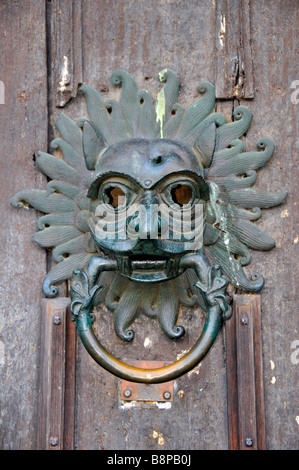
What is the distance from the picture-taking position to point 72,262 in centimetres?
108

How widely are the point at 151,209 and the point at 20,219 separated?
0.98 ft

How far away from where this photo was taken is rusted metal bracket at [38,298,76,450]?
3.41 ft

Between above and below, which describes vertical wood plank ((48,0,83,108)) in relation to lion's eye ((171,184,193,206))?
above

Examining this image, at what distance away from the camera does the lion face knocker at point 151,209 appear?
3.19ft

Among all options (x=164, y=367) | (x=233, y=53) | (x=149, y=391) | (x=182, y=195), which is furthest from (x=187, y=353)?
(x=233, y=53)

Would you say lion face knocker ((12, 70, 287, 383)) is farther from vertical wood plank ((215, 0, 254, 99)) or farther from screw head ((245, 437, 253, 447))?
screw head ((245, 437, 253, 447))

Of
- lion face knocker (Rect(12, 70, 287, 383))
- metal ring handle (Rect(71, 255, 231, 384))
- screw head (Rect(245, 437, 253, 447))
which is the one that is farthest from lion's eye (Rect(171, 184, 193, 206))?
screw head (Rect(245, 437, 253, 447))

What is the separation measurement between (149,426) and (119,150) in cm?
48

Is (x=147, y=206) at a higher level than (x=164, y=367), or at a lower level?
higher

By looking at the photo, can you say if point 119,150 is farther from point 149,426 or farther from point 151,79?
point 149,426

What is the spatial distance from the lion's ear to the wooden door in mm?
128

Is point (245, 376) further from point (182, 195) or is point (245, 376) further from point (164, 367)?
point (182, 195)

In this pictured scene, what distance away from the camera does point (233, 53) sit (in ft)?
3.67
